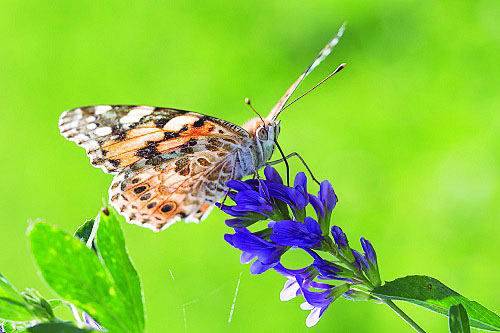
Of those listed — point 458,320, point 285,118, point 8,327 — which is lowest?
point 8,327

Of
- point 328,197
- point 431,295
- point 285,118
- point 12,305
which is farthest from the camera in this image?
point 285,118

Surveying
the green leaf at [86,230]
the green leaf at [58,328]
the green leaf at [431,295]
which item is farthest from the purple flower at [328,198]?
the green leaf at [58,328]

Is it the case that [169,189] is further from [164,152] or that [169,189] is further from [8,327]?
[8,327]

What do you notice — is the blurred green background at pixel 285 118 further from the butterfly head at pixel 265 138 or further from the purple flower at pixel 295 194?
the purple flower at pixel 295 194

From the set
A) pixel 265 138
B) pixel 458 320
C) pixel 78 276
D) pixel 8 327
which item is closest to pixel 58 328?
pixel 78 276

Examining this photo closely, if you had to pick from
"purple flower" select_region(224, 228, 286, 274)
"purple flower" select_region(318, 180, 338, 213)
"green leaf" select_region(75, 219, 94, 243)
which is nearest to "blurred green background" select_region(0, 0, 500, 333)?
"purple flower" select_region(318, 180, 338, 213)
